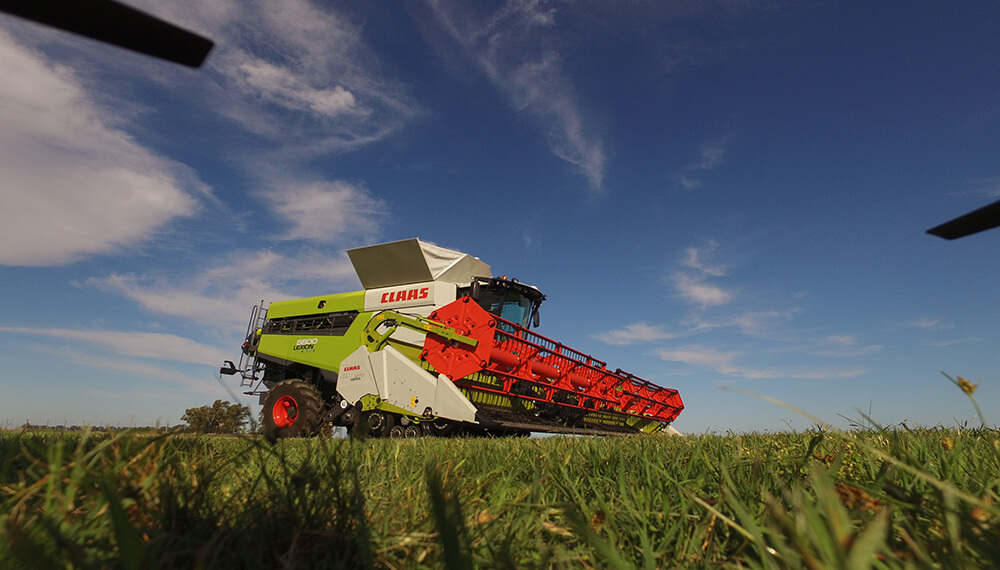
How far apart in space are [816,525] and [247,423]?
1.34 m

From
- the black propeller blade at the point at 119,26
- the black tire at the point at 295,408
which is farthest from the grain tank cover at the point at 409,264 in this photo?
the black propeller blade at the point at 119,26

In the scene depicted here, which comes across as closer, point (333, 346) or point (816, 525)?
point (816, 525)

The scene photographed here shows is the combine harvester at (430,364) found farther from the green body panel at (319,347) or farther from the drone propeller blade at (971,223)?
the drone propeller blade at (971,223)

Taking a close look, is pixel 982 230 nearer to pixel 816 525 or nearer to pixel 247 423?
pixel 816 525

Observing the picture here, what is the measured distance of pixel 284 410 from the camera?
31.3ft

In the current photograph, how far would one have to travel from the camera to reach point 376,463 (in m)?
2.39

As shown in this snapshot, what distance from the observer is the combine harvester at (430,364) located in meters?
7.86

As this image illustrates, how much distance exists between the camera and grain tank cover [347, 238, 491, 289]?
10383 mm

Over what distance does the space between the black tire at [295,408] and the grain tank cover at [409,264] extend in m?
2.74

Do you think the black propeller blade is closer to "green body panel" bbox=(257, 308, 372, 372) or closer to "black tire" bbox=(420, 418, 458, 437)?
"black tire" bbox=(420, 418, 458, 437)

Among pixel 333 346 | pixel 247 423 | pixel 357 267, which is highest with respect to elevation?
pixel 357 267

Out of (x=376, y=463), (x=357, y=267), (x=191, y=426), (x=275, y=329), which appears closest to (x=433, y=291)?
(x=357, y=267)

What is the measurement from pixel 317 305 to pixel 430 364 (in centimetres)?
482

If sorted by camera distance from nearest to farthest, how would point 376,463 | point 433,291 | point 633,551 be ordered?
1. point 633,551
2. point 376,463
3. point 433,291
